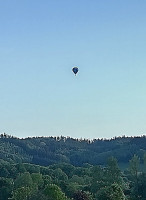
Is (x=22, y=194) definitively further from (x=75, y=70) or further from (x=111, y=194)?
(x=75, y=70)

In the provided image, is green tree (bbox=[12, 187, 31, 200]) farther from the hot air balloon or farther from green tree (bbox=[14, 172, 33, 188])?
the hot air balloon

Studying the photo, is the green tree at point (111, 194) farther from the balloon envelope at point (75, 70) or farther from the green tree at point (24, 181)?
the balloon envelope at point (75, 70)

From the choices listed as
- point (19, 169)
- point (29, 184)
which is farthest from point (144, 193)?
point (19, 169)

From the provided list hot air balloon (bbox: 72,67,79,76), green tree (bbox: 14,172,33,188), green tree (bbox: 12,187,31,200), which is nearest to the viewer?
green tree (bbox: 12,187,31,200)

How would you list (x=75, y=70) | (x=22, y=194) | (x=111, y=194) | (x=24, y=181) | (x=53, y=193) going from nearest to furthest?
(x=111, y=194) → (x=53, y=193) → (x=22, y=194) → (x=24, y=181) → (x=75, y=70)

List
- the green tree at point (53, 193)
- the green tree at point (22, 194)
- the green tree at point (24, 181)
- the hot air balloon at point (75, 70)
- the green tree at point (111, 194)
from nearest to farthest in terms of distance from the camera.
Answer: the green tree at point (111, 194) < the green tree at point (53, 193) < the green tree at point (22, 194) < the green tree at point (24, 181) < the hot air balloon at point (75, 70)

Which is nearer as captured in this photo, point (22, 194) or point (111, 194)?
point (111, 194)

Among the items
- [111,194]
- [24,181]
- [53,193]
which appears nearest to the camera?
[111,194]

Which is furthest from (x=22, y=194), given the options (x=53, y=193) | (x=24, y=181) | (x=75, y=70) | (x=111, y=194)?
(x=75, y=70)

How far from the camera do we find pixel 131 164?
142000 mm

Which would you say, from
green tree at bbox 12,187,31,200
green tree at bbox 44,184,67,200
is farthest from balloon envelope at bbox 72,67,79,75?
green tree at bbox 12,187,31,200

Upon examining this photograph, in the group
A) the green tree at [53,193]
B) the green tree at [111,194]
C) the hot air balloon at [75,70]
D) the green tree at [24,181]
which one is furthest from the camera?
the hot air balloon at [75,70]

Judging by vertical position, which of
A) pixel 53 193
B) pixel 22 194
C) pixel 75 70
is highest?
pixel 75 70

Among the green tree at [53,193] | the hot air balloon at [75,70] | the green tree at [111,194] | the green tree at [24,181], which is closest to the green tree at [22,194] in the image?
the green tree at [53,193]
